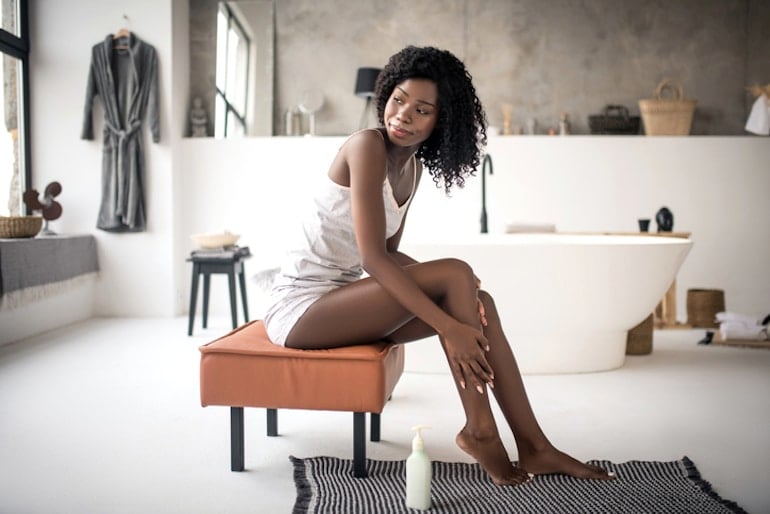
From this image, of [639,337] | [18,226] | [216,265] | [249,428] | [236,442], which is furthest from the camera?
[216,265]

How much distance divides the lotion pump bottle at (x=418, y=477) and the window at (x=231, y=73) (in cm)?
444

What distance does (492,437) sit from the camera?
203cm

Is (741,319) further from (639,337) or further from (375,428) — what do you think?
(375,428)

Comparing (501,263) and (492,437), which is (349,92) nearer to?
(501,263)

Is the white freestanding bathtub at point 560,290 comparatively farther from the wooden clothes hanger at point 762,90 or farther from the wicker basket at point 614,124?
the wooden clothes hanger at point 762,90

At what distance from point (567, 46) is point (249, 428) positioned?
14.1ft

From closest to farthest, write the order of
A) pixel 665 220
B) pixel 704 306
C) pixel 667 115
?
pixel 665 220 → pixel 704 306 → pixel 667 115

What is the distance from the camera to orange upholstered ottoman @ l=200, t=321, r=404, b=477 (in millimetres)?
2123

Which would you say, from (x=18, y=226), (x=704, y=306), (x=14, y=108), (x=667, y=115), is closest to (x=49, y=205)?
(x=18, y=226)

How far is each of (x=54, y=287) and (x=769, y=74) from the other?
5247mm

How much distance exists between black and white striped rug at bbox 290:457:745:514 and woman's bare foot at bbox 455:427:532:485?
36 mm

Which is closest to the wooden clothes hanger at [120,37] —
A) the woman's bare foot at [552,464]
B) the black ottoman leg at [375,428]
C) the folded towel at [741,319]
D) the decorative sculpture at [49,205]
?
the decorative sculpture at [49,205]

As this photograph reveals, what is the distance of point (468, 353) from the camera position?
1.93 metres

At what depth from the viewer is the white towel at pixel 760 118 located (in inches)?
216
